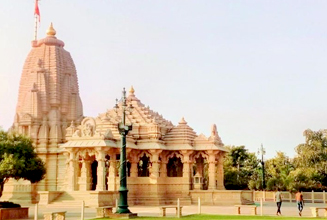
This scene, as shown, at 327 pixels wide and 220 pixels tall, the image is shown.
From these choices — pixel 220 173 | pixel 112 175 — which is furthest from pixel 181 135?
pixel 112 175

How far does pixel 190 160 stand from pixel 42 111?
16.0 meters

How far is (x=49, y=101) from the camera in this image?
4862 centimetres

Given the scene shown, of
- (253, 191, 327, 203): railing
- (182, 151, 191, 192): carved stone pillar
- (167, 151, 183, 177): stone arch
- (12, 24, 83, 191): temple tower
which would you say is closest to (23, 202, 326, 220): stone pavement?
(182, 151, 191, 192): carved stone pillar

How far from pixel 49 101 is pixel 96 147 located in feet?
45.2

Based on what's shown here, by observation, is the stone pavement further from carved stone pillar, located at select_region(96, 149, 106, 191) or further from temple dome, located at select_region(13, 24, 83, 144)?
temple dome, located at select_region(13, 24, 83, 144)

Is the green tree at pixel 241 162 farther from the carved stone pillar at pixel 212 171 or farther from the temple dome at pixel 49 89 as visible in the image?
the temple dome at pixel 49 89

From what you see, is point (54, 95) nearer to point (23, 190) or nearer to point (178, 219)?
point (23, 190)

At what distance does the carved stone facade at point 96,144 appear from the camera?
1492 inches

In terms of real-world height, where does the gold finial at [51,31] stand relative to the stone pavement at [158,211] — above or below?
above

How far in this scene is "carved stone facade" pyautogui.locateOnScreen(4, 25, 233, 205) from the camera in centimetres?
3791

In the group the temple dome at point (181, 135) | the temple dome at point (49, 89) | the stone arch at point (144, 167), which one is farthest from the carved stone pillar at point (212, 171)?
the temple dome at point (49, 89)

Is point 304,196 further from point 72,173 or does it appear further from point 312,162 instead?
point 72,173

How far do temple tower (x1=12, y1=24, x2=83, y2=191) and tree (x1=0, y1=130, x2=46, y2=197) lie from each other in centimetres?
1602

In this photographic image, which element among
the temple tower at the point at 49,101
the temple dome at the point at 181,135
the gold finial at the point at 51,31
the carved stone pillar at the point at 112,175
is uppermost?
the gold finial at the point at 51,31
